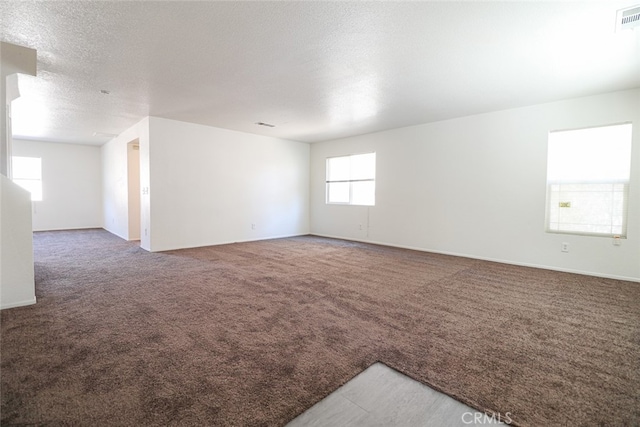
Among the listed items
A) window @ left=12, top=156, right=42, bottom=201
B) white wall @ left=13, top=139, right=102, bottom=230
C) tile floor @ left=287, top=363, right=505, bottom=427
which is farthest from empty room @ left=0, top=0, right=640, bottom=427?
window @ left=12, top=156, right=42, bottom=201

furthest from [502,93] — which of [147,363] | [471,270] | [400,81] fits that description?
[147,363]

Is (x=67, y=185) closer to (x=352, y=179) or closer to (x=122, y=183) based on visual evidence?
(x=122, y=183)

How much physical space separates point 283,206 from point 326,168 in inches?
61.0

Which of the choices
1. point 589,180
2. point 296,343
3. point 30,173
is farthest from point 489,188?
point 30,173

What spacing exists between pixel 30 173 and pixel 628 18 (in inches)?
478

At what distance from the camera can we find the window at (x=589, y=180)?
3.96m

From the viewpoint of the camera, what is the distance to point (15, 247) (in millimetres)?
2799

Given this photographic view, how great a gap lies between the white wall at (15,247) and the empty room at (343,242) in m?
0.02

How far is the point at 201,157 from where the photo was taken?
6.16 metres

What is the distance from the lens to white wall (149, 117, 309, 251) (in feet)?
18.6

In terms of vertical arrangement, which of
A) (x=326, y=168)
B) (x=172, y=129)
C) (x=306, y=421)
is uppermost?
(x=172, y=129)

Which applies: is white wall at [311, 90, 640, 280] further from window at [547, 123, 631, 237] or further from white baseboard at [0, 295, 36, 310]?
white baseboard at [0, 295, 36, 310]

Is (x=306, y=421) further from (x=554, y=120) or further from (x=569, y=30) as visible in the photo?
(x=554, y=120)

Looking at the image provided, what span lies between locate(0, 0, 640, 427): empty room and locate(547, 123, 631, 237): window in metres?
0.03
